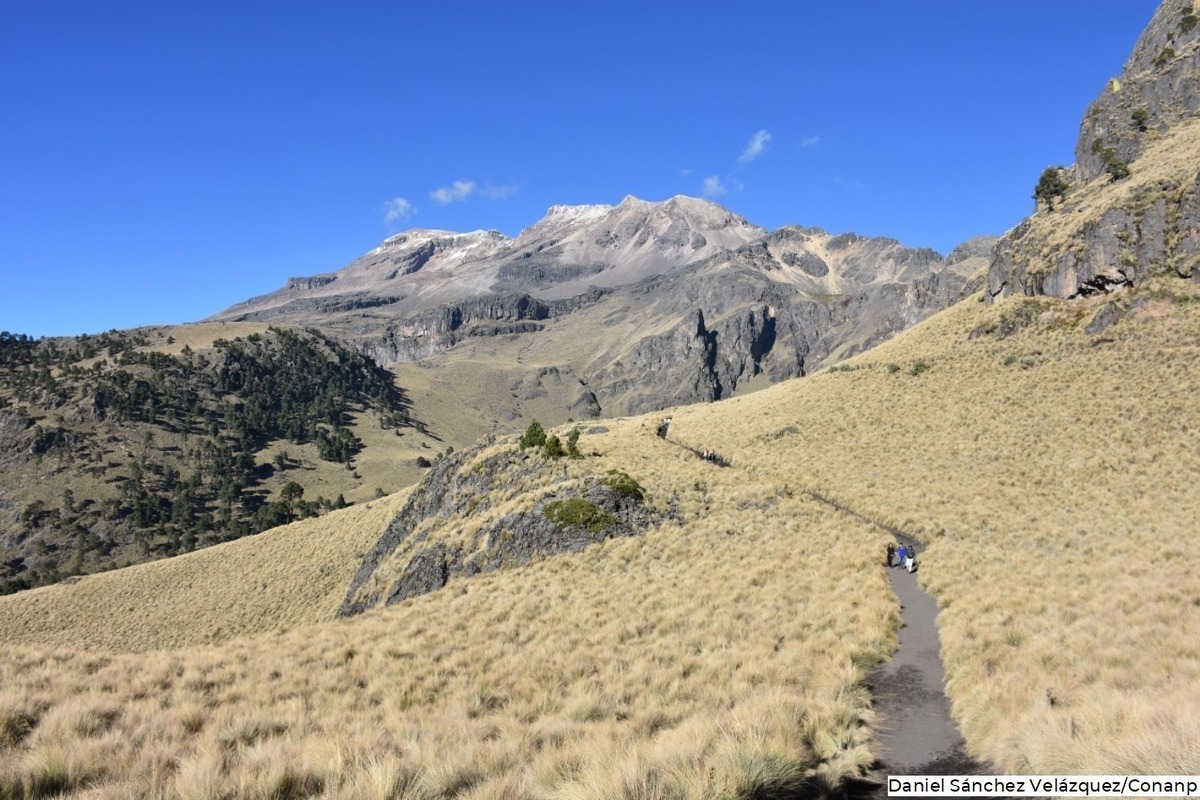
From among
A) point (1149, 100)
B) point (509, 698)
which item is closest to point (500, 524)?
point (509, 698)

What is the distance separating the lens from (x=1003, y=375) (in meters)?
55.0

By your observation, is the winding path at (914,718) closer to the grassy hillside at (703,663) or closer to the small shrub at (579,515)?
the grassy hillside at (703,663)

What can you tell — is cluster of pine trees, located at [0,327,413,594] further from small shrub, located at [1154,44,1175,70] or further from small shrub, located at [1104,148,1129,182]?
small shrub, located at [1154,44,1175,70]

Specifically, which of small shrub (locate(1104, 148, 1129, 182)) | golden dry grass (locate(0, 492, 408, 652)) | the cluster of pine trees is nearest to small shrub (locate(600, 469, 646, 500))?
golden dry grass (locate(0, 492, 408, 652))

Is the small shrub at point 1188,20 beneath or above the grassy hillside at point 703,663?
above

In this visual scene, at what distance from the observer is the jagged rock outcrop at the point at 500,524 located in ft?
97.6

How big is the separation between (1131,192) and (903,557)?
6739 centimetres

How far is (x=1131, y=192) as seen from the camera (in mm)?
63719

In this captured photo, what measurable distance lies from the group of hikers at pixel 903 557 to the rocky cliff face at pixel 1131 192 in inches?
2243

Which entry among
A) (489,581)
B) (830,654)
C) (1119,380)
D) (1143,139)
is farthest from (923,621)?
(1143,139)

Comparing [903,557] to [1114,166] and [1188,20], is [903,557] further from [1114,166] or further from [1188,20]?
[1188,20]

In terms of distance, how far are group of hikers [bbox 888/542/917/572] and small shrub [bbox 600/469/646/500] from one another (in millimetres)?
12723

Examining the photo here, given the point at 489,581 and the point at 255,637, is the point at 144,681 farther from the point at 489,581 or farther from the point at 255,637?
the point at 489,581

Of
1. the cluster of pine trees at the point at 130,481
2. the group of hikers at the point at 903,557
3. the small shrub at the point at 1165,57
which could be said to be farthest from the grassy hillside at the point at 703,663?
the cluster of pine trees at the point at 130,481
